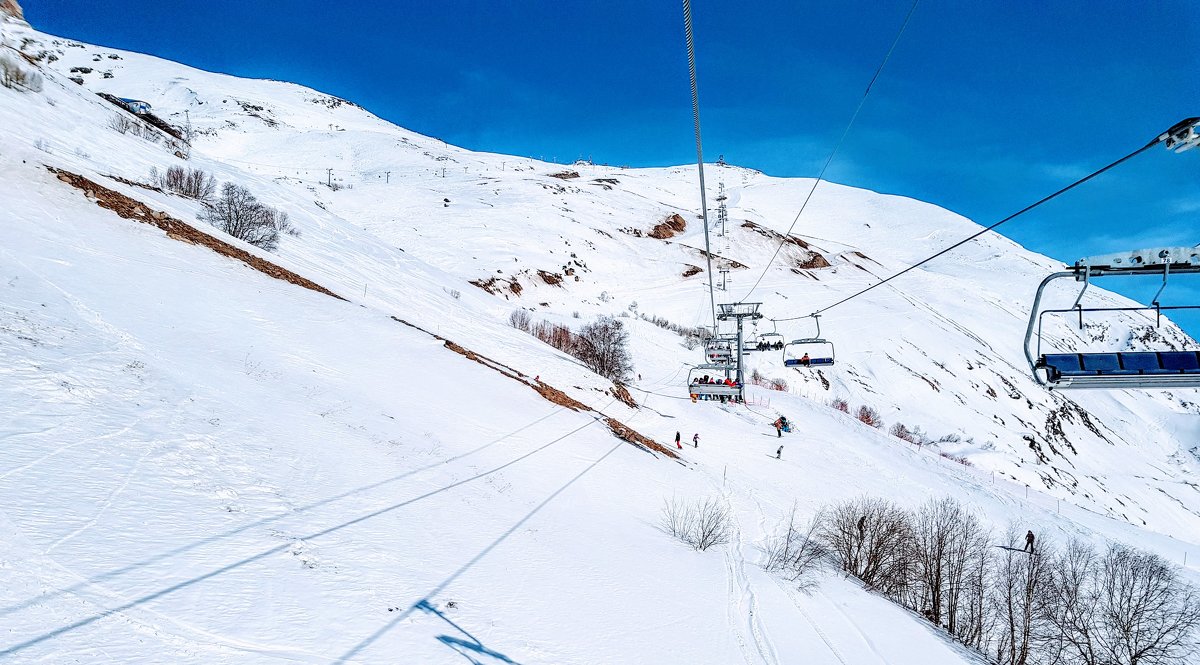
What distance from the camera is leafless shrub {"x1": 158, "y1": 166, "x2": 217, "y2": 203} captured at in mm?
31266

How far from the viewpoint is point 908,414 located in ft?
168

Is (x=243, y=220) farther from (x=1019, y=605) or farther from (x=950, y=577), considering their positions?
(x=1019, y=605)

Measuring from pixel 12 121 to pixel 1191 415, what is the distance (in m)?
128

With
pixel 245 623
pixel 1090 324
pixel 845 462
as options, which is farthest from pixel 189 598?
pixel 1090 324

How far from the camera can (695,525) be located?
1744cm

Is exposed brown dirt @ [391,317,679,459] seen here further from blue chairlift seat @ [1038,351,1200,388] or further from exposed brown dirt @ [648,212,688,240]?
exposed brown dirt @ [648,212,688,240]

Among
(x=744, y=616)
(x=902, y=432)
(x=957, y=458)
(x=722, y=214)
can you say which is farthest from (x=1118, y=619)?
(x=722, y=214)

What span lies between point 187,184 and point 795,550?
3928cm

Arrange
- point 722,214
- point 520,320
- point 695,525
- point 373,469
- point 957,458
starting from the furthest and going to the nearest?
point 722,214, point 957,458, point 520,320, point 695,525, point 373,469

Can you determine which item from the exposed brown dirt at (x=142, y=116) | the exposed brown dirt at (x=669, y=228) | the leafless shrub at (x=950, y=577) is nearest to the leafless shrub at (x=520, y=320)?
the leafless shrub at (x=950, y=577)

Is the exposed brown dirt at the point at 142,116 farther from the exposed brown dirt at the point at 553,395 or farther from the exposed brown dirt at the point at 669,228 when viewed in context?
the exposed brown dirt at the point at 669,228

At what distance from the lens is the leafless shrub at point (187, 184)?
31.3 meters

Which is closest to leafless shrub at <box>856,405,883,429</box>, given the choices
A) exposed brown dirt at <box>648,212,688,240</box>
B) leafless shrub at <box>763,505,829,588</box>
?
leafless shrub at <box>763,505,829,588</box>

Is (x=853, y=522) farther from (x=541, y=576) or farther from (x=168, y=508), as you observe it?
(x=168, y=508)
